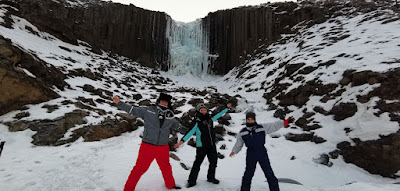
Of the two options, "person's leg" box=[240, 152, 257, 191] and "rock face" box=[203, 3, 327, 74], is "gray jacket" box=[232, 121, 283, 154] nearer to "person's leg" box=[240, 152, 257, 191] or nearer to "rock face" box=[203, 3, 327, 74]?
"person's leg" box=[240, 152, 257, 191]

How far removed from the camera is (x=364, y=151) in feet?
21.1

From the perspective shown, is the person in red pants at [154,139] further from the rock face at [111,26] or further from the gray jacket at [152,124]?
the rock face at [111,26]

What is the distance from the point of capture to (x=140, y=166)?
3.96 m

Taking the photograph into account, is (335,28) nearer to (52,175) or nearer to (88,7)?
(52,175)

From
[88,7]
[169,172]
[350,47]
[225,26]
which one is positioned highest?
[88,7]

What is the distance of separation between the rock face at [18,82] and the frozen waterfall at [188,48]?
59.2 ft

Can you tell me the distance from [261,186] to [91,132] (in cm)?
573

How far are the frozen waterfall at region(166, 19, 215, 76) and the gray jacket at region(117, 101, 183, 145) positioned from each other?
22.7 metres

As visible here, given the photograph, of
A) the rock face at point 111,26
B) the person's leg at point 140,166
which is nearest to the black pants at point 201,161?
the person's leg at point 140,166

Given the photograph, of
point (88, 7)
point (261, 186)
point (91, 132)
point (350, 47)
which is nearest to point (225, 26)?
point (88, 7)

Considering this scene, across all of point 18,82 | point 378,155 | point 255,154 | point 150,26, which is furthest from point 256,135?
point 150,26

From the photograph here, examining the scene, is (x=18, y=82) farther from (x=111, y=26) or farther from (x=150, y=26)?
(x=150, y=26)

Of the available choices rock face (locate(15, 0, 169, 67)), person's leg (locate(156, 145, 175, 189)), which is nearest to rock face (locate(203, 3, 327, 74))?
rock face (locate(15, 0, 169, 67))

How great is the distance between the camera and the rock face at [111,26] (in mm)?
21933
